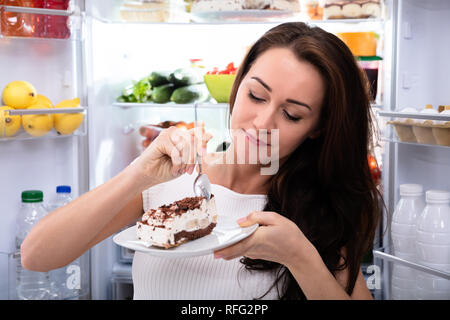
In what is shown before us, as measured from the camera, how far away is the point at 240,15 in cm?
232

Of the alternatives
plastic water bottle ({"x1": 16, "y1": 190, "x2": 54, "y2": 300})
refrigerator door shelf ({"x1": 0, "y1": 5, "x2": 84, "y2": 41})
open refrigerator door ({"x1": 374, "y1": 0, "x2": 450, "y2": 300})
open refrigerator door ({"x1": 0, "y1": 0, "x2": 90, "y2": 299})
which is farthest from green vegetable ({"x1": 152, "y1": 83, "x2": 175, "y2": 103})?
open refrigerator door ({"x1": 374, "y1": 0, "x2": 450, "y2": 300})

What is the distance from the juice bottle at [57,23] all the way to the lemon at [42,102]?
23 centimetres

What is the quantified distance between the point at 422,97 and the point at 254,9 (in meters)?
0.77

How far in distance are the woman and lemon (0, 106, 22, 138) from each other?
80 cm

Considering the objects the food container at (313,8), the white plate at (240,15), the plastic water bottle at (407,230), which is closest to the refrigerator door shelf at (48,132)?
the white plate at (240,15)

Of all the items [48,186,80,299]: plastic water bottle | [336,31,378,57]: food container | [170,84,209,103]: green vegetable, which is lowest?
[48,186,80,299]: plastic water bottle

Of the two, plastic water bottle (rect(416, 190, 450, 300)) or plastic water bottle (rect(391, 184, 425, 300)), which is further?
plastic water bottle (rect(391, 184, 425, 300))

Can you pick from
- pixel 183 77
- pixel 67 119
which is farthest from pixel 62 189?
pixel 183 77

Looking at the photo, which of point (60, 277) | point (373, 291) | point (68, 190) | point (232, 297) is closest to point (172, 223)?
point (232, 297)

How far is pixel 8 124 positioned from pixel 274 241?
A: 1226mm

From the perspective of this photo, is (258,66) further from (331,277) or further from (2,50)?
(2,50)

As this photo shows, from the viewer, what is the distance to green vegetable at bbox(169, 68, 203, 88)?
95.7 inches

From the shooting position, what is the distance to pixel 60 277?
223 centimetres

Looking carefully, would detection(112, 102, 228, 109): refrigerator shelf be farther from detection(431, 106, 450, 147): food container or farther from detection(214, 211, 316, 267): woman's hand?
detection(214, 211, 316, 267): woman's hand
